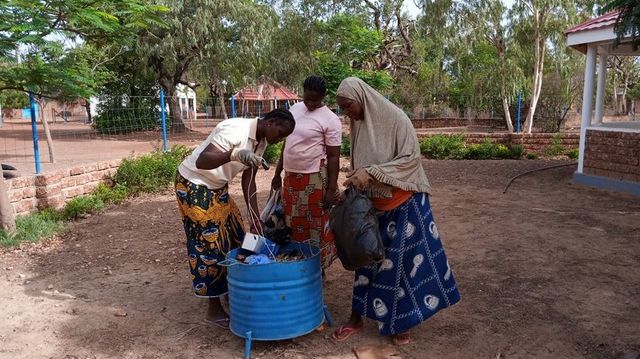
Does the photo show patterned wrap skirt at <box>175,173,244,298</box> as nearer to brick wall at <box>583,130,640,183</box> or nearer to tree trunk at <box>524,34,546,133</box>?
brick wall at <box>583,130,640,183</box>

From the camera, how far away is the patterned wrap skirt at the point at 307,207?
3627 mm

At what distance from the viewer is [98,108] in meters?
19.1

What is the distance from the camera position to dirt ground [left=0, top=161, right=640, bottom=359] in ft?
10.2

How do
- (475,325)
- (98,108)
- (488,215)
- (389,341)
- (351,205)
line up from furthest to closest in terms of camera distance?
(98,108) → (488,215) → (475,325) → (389,341) → (351,205)

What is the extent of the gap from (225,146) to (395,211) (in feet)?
3.36

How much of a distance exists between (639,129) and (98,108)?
17.1m

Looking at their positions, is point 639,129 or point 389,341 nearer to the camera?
point 389,341

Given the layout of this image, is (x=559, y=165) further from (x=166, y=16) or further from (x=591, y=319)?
(x=166, y=16)

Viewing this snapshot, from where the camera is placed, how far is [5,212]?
5.39m

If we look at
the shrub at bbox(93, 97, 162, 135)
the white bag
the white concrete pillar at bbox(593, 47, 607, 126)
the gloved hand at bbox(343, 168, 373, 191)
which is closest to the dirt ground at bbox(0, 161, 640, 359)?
the white bag

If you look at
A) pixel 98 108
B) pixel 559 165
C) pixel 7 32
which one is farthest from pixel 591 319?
pixel 98 108

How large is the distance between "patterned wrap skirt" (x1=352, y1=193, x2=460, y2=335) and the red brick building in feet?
20.2

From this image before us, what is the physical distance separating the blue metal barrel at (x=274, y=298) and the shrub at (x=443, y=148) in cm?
978

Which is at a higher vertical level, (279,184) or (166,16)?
(166,16)
